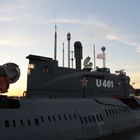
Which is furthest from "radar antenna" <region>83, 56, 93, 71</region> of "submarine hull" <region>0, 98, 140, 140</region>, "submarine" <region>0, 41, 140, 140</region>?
"submarine hull" <region>0, 98, 140, 140</region>

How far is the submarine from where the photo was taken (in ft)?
83.7

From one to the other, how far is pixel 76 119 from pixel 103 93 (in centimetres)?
1270

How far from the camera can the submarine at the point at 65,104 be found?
25.5 meters

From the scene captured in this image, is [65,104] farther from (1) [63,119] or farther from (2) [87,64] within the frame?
(2) [87,64]

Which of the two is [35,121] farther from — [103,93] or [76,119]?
[103,93]

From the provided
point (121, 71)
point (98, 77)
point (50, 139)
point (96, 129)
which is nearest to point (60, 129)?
point (50, 139)

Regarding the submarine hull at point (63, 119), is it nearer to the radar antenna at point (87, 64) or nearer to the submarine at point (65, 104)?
the submarine at point (65, 104)

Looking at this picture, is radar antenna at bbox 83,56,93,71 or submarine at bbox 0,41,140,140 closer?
submarine at bbox 0,41,140,140

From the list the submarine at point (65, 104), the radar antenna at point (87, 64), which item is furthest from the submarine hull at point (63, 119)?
the radar antenna at point (87, 64)

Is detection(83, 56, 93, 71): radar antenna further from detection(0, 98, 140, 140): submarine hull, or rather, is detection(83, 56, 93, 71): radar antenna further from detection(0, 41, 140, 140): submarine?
detection(0, 98, 140, 140): submarine hull

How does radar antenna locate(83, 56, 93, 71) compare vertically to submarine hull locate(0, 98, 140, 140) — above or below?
above

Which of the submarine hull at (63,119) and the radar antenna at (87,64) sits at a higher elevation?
the radar antenna at (87,64)

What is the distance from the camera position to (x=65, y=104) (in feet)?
106

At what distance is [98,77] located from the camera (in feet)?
142
